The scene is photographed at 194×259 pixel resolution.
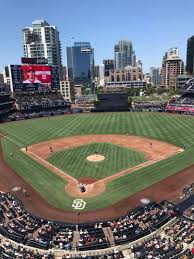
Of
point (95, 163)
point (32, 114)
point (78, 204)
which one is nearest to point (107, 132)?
point (95, 163)

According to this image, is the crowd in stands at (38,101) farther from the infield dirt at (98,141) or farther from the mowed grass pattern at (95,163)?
the mowed grass pattern at (95,163)

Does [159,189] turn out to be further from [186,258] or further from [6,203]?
[6,203]

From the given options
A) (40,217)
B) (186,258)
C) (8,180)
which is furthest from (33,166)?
(186,258)

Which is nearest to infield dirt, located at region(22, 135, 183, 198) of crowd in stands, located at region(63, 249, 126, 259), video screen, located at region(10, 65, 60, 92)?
crowd in stands, located at region(63, 249, 126, 259)

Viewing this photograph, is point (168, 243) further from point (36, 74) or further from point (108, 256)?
point (36, 74)

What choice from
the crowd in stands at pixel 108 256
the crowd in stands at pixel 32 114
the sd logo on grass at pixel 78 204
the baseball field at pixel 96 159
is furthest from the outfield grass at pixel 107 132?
the crowd in stands at pixel 32 114

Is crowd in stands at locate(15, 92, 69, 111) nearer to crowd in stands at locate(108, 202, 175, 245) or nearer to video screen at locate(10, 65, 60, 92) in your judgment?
video screen at locate(10, 65, 60, 92)

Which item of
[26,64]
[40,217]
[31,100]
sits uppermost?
[26,64]
